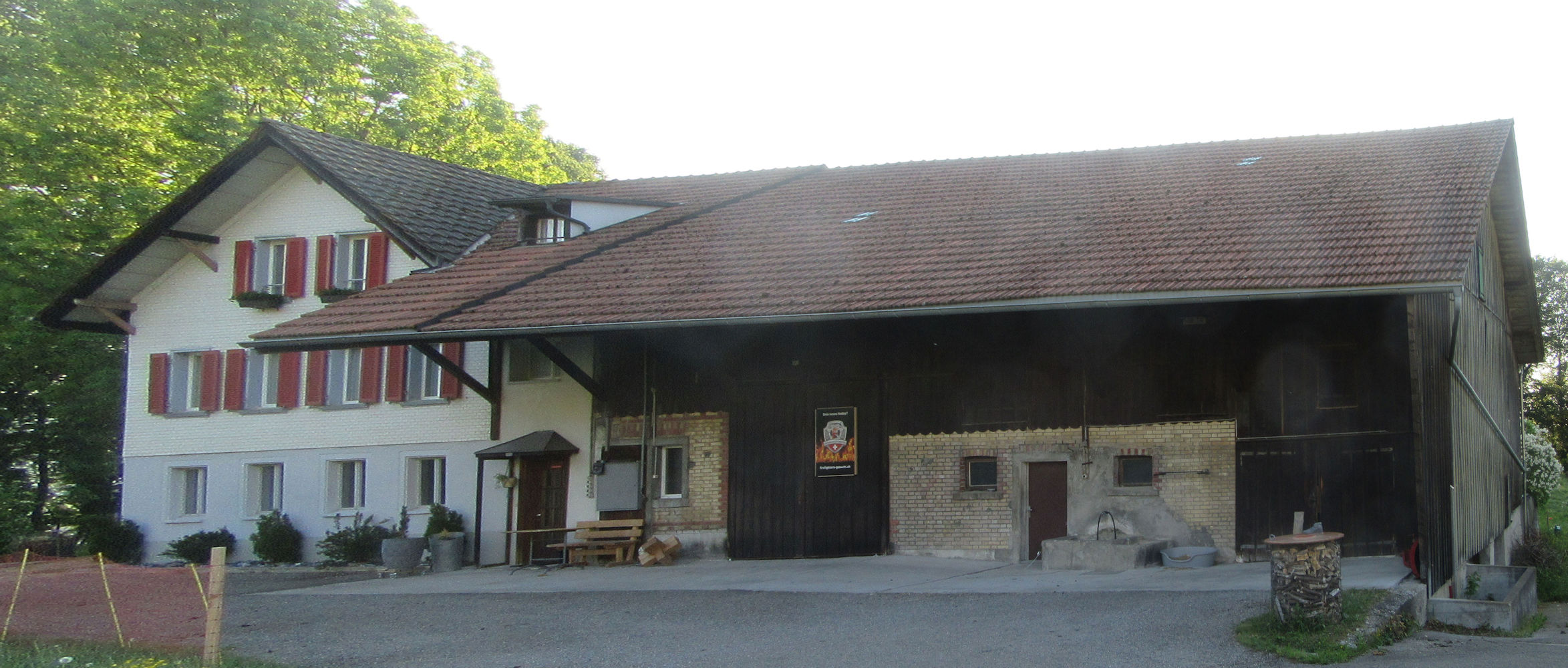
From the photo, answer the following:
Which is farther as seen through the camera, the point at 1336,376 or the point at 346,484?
the point at 346,484

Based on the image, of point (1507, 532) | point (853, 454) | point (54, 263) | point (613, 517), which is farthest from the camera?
point (54, 263)

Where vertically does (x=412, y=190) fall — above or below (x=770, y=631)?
above

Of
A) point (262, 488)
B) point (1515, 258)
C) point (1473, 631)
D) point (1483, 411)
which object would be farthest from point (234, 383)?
point (1515, 258)

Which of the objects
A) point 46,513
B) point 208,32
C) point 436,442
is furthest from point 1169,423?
point 46,513

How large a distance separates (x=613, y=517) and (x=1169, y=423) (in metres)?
8.43

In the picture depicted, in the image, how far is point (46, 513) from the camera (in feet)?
115

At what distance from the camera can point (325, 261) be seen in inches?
981

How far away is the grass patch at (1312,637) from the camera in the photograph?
432 inches

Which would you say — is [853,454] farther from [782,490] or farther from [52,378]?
[52,378]

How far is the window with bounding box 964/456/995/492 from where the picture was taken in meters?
19.3

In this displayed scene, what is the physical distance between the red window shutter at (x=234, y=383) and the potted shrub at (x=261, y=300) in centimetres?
87

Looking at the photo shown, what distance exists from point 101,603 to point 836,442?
31.4 feet

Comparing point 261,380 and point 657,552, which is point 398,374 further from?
point 657,552

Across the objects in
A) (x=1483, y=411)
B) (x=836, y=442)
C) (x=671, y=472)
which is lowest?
(x=671, y=472)
